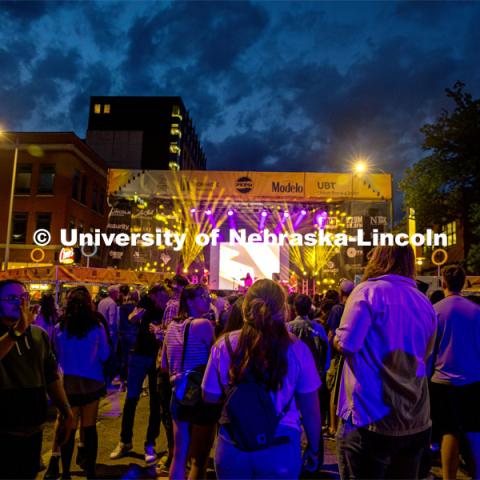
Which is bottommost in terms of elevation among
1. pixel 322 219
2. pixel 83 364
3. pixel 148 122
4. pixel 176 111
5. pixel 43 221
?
pixel 83 364

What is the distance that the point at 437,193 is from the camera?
2703 centimetres

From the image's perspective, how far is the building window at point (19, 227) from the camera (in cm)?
3344

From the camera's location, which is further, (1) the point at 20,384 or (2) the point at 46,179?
(2) the point at 46,179

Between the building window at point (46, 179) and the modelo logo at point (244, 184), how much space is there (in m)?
18.9

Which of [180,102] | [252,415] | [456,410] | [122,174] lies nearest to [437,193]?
[122,174]

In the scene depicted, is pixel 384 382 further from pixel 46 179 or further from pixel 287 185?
pixel 46 179

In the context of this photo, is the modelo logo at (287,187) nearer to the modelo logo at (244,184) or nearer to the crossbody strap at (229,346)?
the modelo logo at (244,184)

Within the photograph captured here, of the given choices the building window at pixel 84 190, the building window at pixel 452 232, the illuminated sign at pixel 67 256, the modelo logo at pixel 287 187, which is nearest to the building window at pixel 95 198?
the building window at pixel 84 190

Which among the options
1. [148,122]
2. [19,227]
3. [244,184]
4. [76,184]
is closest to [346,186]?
[244,184]

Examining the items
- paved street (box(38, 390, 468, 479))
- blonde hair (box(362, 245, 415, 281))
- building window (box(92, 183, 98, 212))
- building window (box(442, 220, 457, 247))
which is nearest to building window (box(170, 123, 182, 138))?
building window (box(92, 183, 98, 212))

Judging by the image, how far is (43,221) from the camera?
3375 centimetres

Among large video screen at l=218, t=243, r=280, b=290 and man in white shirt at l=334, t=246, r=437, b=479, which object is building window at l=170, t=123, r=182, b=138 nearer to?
large video screen at l=218, t=243, r=280, b=290

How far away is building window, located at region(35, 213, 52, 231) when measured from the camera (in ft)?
110

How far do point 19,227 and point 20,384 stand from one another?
1342 inches
